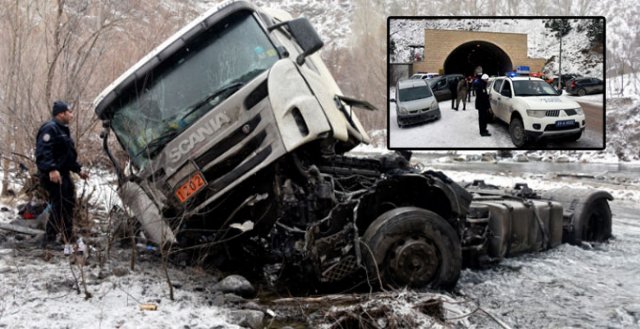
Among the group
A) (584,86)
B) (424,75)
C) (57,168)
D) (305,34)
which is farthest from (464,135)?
(57,168)

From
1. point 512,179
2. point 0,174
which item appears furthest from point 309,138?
point 512,179

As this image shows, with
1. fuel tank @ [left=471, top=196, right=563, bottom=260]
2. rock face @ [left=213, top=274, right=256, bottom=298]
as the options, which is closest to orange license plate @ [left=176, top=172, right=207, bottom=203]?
rock face @ [left=213, top=274, right=256, bottom=298]

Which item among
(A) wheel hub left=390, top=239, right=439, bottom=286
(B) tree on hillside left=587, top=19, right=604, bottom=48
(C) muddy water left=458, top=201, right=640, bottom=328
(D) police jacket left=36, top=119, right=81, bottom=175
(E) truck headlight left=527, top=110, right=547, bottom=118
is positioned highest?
(B) tree on hillside left=587, top=19, right=604, bottom=48

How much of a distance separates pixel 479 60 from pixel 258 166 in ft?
16.6

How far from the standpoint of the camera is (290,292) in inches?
220

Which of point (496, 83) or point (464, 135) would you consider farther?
point (464, 135)

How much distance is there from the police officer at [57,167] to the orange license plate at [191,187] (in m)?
1.25

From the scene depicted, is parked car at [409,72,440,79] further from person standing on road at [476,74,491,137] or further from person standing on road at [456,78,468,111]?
person standing on road at [476,74,491,137]

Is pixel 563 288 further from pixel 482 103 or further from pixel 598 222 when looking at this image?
pixel 482 103

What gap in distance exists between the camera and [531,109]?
27.8 ft

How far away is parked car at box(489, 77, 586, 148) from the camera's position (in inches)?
335

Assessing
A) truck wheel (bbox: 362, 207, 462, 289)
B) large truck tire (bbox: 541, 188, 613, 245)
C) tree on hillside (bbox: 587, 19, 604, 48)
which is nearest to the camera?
truck wheel (bbox: 362, 207, 462, 289)

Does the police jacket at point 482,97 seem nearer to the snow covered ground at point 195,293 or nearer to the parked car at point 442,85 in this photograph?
the parked car at point 442,85

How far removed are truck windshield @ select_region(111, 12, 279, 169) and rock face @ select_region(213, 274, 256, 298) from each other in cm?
125
